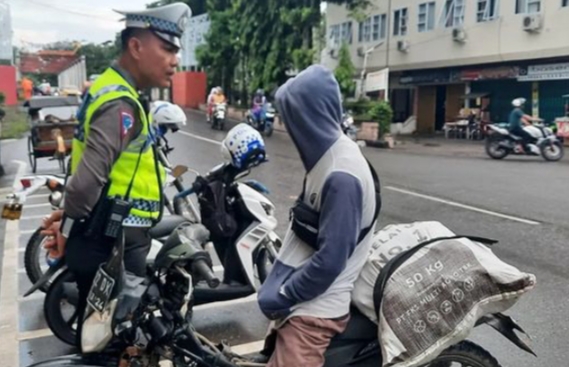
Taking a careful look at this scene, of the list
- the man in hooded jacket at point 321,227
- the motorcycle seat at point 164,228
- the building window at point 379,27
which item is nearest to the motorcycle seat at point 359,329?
the man in hooded jacket at point 321,227

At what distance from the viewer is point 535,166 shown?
13.7 metres

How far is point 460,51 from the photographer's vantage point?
24812 mm

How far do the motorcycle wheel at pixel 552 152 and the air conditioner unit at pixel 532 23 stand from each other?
781 cm

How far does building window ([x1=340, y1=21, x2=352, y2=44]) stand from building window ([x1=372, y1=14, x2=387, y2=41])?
1.92 meters

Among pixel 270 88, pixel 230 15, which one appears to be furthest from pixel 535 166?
pixel 230 15

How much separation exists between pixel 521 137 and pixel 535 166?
5.70 ft

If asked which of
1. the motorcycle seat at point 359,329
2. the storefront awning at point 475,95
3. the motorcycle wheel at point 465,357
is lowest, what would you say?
the motorcycle wheel at point 465,357

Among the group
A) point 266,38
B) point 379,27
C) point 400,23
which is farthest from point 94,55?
point 400,23

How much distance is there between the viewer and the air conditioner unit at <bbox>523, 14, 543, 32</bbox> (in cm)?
2106

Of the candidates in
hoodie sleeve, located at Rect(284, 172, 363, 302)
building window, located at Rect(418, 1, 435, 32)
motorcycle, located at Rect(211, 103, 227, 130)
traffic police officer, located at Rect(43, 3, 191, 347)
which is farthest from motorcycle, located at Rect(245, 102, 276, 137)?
hoodie sleeve, located at Rect(284, 172, 363, 302)

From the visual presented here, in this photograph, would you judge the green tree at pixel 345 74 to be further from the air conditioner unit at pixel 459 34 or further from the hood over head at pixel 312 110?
the hood over head at pixel 312 110

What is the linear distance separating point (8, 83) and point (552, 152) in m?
30.1

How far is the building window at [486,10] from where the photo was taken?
76.3 ft

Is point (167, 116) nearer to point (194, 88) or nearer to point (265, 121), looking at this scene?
point (265, 121)
